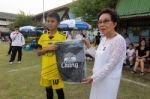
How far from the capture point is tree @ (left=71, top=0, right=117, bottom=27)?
18.4 m

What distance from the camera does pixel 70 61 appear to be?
4.47m

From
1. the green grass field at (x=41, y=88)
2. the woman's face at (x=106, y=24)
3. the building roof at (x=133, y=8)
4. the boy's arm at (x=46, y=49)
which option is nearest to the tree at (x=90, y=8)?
the building roof at (x=133, y=8)

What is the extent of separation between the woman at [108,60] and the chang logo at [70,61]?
0.86 m

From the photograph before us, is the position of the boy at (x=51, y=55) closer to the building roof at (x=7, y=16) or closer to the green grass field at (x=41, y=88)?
the green grass field at (x=41, y=88)

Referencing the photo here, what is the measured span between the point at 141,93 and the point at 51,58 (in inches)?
160

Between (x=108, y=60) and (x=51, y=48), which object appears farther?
(x=51, y=48)

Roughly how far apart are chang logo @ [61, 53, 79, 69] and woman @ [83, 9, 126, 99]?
855 millimetres

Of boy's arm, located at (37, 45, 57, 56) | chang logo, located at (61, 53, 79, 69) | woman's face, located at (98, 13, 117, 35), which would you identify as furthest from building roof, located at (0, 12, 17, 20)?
woman's face, located at (98, 13, 117, 35)

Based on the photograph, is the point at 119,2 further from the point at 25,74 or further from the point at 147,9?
the point at 25,74

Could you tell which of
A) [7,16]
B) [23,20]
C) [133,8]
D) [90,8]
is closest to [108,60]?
[133,8]

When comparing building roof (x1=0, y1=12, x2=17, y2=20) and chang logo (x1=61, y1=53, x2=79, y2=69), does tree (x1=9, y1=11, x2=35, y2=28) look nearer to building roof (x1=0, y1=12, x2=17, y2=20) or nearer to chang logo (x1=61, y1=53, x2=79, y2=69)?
building roof (x1=0, y1=12, x2=17, y2=20)

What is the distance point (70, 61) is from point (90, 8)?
15.2 meters

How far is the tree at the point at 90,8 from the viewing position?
18389 millimetres

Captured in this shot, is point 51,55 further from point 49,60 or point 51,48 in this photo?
point 51,48
